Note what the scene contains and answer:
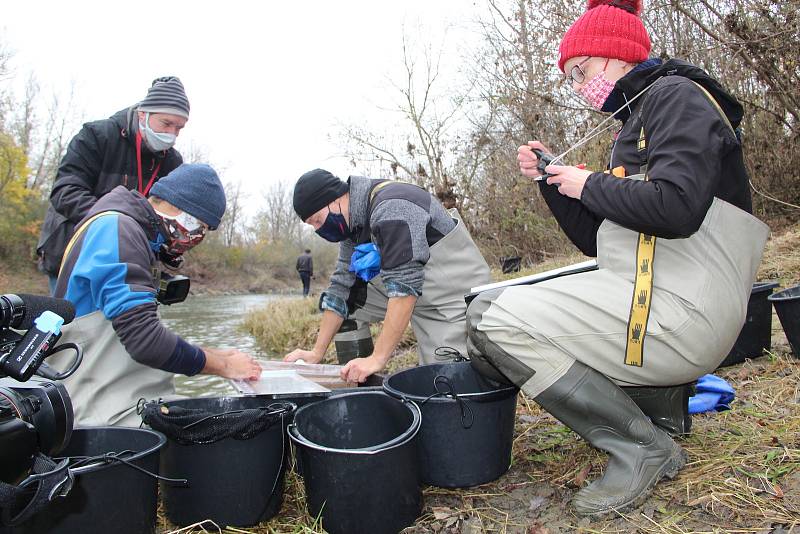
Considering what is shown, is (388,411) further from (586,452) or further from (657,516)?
(657,516)

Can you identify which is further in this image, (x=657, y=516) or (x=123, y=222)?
(x=123, y=222)

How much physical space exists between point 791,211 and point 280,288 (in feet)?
109

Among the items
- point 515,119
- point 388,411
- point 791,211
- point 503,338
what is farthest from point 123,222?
point 515,119

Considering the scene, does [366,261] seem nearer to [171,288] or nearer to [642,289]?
[171,288]

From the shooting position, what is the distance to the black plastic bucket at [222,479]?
2158 mm

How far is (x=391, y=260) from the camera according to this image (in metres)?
3.07

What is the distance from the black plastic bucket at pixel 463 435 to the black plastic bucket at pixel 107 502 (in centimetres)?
94

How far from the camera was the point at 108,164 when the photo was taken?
12.6 feet

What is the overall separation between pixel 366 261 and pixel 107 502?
1911mm

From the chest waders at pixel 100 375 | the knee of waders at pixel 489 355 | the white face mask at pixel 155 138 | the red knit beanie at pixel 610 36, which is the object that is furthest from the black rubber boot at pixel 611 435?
the white face mask at pixel 155 138

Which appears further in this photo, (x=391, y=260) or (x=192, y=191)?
(x=391, y=260)

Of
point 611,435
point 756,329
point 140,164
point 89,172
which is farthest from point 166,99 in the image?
point 756,329

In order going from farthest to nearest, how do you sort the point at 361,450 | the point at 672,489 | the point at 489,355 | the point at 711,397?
the point at 711,397 → the point at 489,355 → the point at 672,489 → the point at 361,450

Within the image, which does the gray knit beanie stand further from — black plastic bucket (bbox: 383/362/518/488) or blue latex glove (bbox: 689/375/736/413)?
blue latex glove (bbox: 689/375/736/413)
